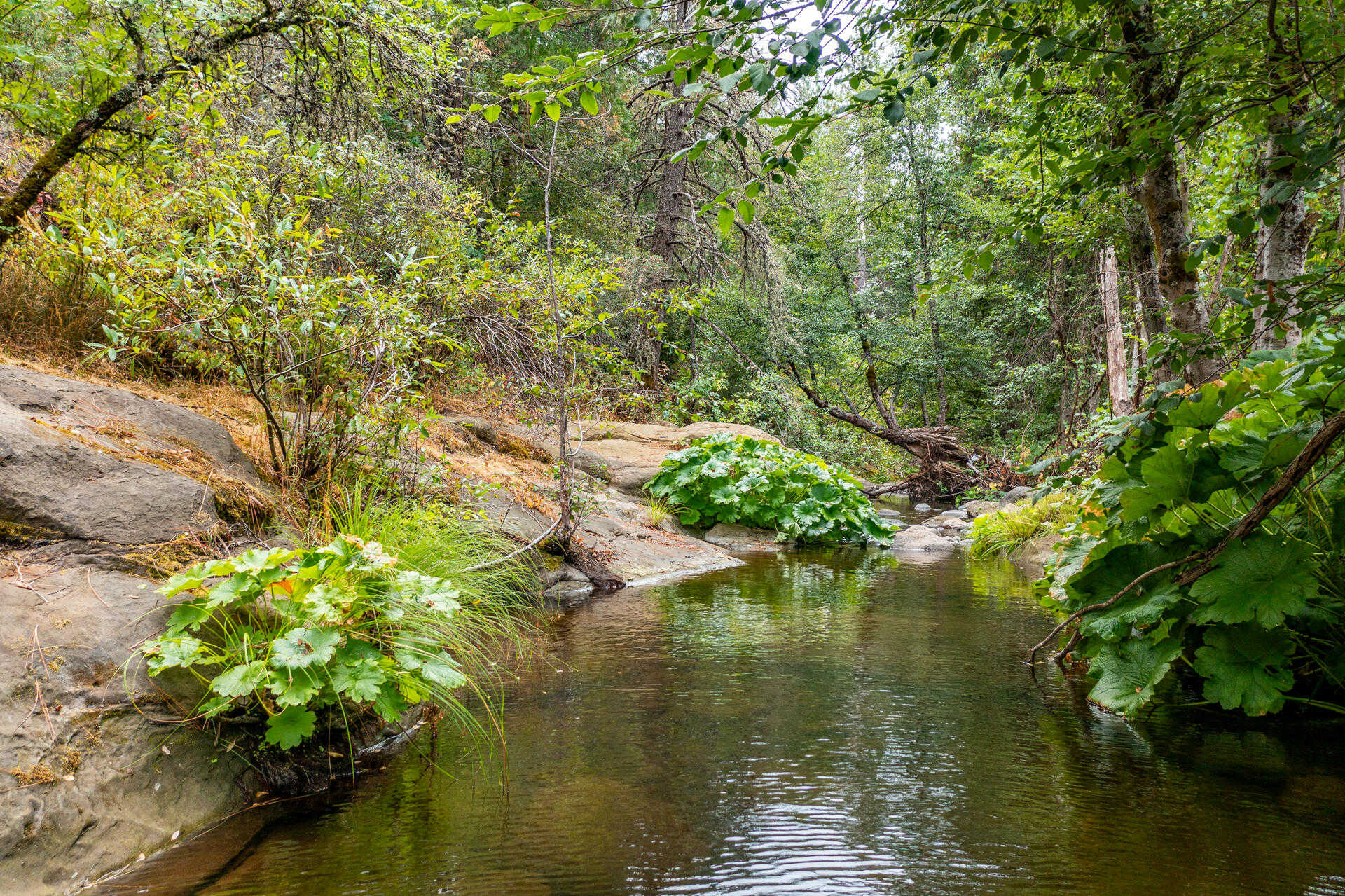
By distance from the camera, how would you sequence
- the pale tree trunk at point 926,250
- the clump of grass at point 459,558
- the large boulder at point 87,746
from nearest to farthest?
the large boulder at point 87,746 < the clump of grass at point 459,558 < the pale tree trunk at point 926,250

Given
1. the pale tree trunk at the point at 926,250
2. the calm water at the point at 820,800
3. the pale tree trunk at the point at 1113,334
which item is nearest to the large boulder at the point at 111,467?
the calm water at the point at 820,800

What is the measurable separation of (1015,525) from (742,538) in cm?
317

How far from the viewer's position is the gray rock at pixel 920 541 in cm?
973

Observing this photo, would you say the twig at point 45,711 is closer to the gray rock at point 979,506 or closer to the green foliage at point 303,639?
the green foliage at point 303,639

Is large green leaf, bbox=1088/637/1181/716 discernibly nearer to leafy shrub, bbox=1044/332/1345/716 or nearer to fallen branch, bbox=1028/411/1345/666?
leafy shrub, bbox=1044/332/1345/716

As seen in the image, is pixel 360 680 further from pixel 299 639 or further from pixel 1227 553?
pixel 1227 553

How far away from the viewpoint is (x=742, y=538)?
9.54 m

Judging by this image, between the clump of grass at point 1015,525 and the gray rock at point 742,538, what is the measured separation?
7.57 feet

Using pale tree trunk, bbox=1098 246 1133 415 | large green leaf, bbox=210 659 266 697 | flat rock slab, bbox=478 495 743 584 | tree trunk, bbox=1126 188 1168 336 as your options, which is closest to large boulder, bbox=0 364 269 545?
large green leaf, bbox=210 659 266 697

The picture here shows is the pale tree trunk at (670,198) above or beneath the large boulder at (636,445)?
above

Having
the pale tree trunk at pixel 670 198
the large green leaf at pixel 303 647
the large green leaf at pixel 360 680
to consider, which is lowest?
the large green leaf at pixel 360 680

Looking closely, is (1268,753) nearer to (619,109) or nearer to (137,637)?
(137,637)

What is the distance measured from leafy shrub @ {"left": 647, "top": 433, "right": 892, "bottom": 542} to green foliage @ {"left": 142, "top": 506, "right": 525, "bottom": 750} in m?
6.64

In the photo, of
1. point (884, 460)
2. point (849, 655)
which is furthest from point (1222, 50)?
point (884, 460)
